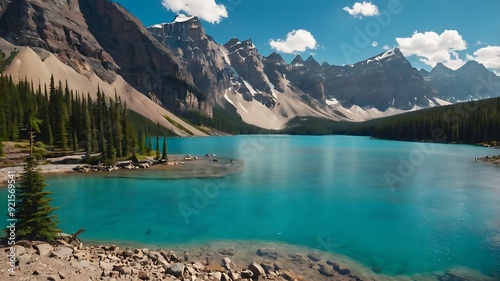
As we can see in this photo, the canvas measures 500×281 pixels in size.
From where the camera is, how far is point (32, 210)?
18422 mm

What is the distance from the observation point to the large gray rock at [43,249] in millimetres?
15970

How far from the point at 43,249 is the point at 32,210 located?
3422 millimetres

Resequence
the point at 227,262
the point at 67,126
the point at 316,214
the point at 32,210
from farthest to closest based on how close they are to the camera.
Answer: the point at 67,126 < the point at 316,214 < the point at 227,262 < the point at 32,210

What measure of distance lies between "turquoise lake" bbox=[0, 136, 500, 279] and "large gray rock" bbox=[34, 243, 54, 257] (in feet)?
29.6

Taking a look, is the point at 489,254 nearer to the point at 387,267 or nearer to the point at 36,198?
the point at 387,267

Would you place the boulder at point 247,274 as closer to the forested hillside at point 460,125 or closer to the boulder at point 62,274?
the boulder at point 62,274

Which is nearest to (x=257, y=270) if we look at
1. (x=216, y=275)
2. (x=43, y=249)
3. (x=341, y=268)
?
(x=216, y=275)

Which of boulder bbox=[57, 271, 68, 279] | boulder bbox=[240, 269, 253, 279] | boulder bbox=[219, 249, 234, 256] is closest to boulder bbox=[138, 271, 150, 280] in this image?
boulder bbox=[57, 271, 68, 279]

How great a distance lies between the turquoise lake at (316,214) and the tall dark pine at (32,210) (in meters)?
7.56

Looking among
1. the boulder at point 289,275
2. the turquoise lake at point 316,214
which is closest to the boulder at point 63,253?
the turquoise lake at point 316,214

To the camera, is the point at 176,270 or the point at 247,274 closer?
the point at 176,270

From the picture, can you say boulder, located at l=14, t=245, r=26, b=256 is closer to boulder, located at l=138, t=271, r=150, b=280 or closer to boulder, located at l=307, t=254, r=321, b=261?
boulder, located at l=138, t=271, r=150, b=280

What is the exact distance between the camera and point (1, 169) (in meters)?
55.3

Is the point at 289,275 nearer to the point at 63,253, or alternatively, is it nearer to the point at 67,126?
the point at 63,253
